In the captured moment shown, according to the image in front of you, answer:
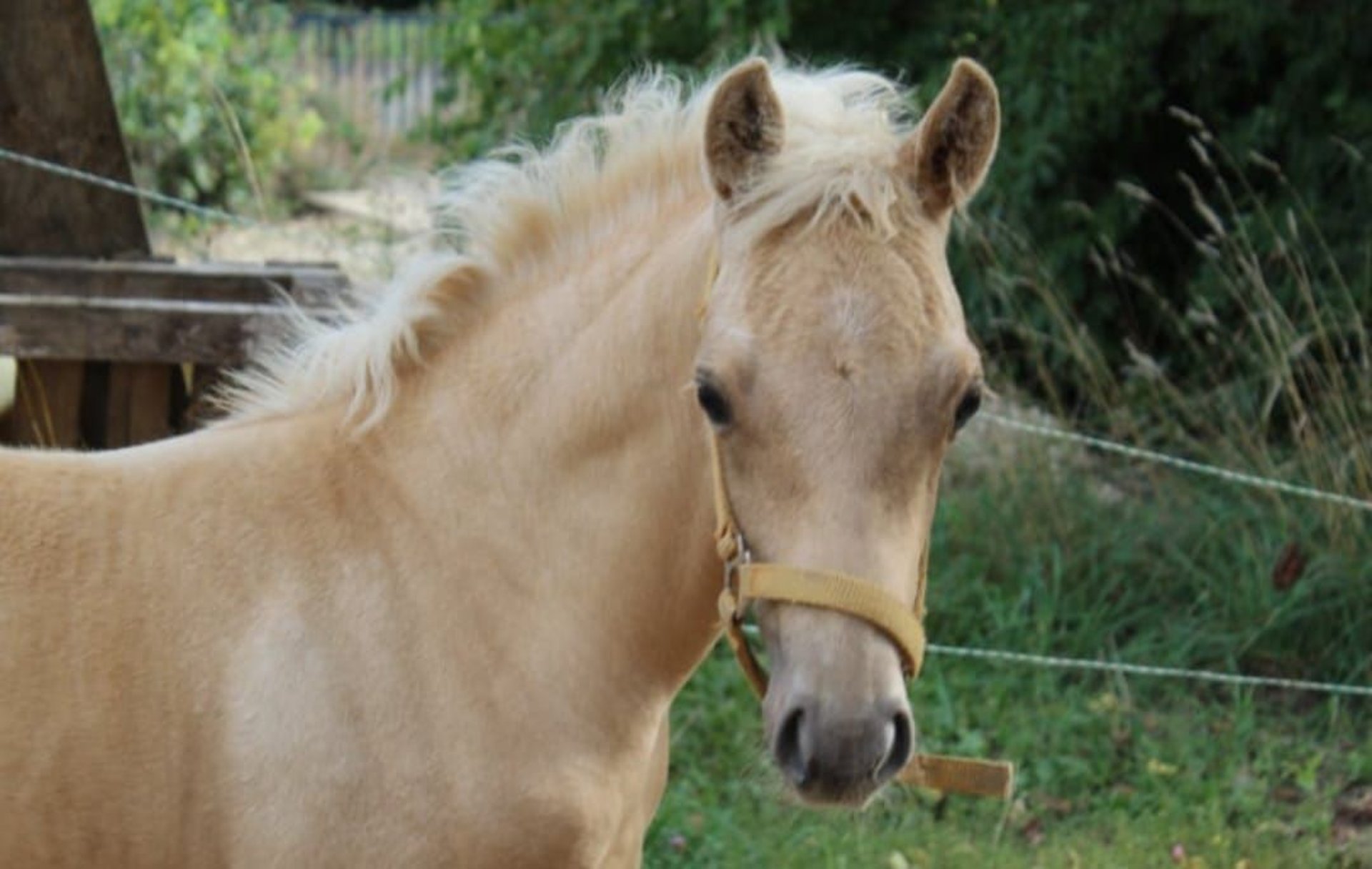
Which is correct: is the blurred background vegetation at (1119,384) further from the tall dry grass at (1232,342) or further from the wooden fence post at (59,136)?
the wooden fence post at (59,136)

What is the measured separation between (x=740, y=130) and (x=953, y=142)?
0.97 feet

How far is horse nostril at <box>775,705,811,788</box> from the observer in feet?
7.99

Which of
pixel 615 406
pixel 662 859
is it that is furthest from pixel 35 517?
pixel 662 859

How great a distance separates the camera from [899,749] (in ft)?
8.13

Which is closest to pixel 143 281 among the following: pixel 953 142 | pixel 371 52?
pixel 953 142

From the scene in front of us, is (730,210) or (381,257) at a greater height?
(730,210)

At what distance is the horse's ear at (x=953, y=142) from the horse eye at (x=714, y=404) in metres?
0.42

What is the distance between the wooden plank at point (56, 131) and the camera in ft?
16.3

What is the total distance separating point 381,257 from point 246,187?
5.28 metres

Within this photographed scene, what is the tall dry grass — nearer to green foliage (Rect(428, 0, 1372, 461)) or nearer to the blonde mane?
green foliage (Rect(428, 0, 1372, 461))

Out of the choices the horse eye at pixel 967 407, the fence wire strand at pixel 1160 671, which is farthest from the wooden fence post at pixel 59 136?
the horse eye at pixel 967 407

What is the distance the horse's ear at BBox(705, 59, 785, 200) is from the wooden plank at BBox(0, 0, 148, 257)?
2.86 metres

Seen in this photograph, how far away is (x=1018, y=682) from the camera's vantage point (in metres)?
5.42

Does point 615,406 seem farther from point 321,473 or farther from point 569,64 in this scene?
point 569,64
